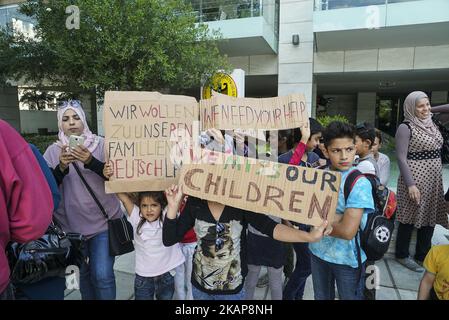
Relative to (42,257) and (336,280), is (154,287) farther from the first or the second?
(336,280)

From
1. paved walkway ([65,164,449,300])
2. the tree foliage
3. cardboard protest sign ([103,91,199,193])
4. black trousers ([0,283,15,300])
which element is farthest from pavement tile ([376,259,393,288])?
the tree foliage

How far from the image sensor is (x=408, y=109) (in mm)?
3176

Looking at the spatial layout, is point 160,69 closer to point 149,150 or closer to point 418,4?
point 149,150

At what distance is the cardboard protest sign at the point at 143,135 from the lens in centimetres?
199

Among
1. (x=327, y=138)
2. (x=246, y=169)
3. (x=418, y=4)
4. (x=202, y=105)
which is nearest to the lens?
(x=246, y=169)

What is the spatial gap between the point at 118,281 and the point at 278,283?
1748 mm

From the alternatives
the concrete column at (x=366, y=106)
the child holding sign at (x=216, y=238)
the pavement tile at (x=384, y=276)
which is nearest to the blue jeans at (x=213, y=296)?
the child holding sign at (x=216, y=238)

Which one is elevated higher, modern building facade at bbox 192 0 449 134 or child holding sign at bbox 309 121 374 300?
modern building facade at bbox 192 0 449 134

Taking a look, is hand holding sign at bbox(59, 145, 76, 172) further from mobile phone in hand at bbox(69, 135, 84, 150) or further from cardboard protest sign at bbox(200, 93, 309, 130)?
cardboard protest sign at bbox(200, 93, 309, 130)

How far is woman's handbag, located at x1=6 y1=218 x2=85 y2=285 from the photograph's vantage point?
160cm

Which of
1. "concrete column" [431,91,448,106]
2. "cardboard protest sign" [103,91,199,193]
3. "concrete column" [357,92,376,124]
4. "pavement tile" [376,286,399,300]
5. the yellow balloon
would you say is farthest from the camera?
"concrete column" [357,92,376,124]

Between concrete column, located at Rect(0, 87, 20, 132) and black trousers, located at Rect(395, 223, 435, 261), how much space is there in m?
17.3

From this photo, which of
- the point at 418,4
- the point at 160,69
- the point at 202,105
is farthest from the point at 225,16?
the point at 202,105

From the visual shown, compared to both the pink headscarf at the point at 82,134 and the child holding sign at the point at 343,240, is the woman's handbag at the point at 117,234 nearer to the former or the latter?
the pink headscarf at the point at 82,134
